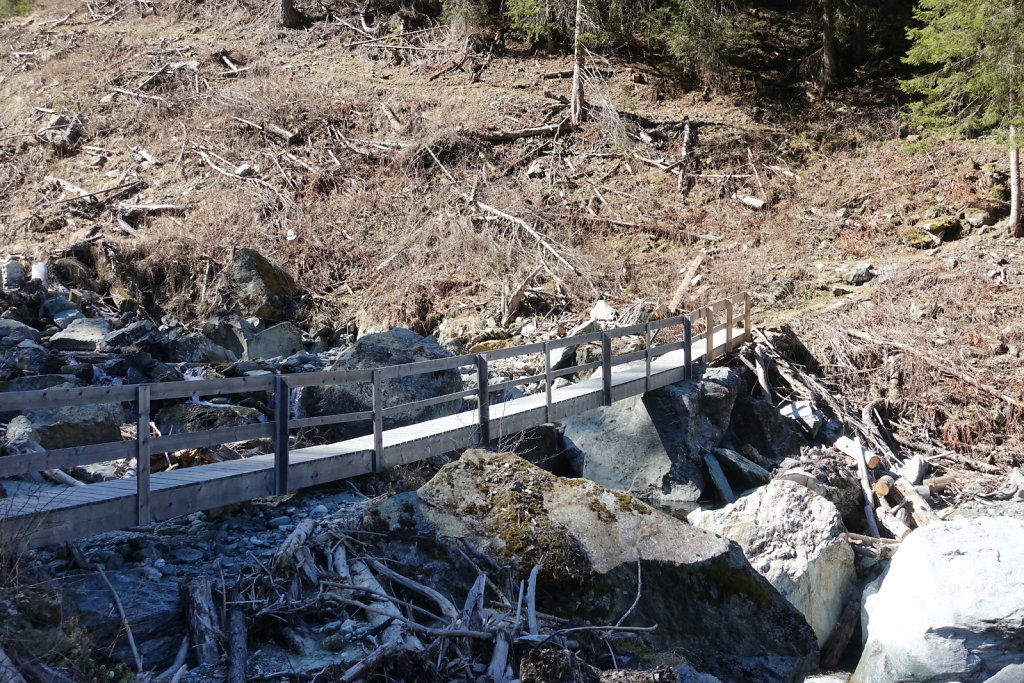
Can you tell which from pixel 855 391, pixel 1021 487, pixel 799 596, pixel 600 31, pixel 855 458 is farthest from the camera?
pixel 600 31

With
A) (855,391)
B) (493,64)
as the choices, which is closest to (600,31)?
(493,64)

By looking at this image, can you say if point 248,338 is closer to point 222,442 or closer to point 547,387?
point 547,387

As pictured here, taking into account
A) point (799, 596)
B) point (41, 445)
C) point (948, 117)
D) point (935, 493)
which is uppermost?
point (948, 117)

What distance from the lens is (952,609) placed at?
22.7 feet

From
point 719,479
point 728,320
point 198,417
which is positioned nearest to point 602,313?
point 728,320

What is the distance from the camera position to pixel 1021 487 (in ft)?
35.7

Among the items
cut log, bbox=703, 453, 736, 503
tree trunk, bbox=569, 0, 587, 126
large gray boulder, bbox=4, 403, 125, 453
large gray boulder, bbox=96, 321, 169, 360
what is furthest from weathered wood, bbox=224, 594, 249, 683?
tree trunk, bbox=569, 0, 587, 126

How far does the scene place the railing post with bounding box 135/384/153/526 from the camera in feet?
17.5

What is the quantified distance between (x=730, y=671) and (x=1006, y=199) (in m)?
15.5

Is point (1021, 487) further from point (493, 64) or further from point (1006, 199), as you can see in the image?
point (493, 64)

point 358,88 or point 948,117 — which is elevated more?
point 948,117

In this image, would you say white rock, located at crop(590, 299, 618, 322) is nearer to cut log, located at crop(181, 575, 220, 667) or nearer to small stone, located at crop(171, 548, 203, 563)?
small stone, located at crop(171, 548, 203, 563)

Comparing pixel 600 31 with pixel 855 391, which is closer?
pixel 855 391

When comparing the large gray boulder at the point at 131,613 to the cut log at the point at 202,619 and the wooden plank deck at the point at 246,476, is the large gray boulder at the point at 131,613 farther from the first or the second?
the wooden plank deck at the point at 246,476
